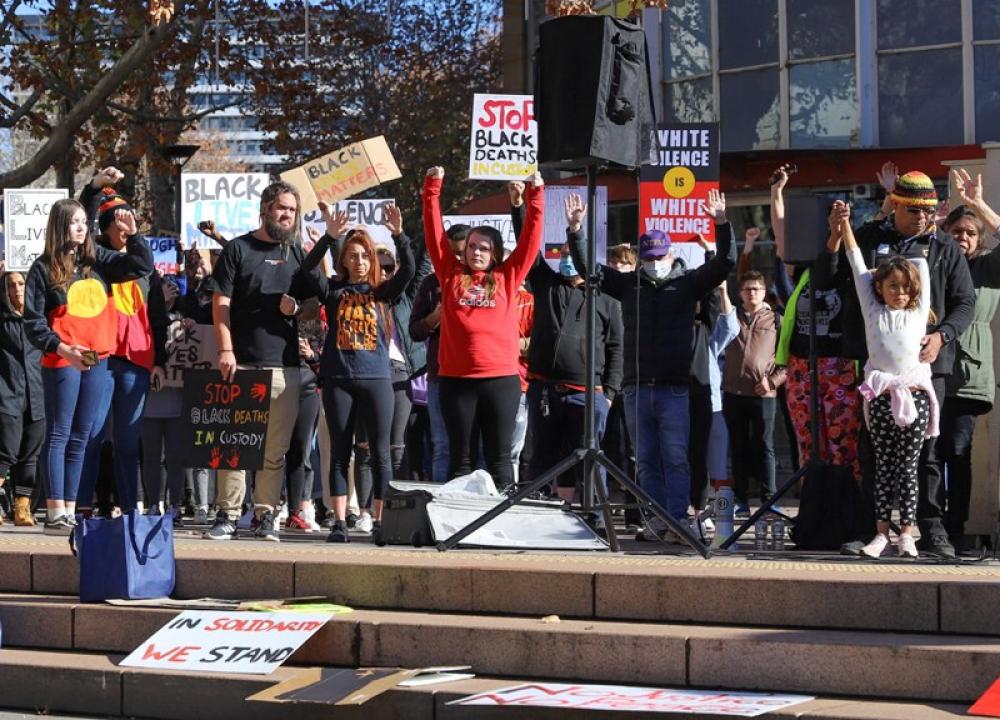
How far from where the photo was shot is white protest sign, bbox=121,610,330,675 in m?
8.34

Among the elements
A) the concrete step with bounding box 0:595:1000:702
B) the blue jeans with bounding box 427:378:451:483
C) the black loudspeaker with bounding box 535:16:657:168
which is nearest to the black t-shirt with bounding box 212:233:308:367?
the blue jeans with bounding box 427:378:451:483

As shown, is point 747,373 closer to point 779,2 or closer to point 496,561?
point 496,561

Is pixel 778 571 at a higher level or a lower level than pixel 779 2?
lower

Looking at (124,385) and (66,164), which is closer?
(124,385)

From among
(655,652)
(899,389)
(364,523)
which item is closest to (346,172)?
(364,523)

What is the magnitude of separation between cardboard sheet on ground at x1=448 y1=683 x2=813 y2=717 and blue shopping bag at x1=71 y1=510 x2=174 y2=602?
7.48ft

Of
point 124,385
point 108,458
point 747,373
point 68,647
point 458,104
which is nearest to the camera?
point 68,647

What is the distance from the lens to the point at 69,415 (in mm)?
11250

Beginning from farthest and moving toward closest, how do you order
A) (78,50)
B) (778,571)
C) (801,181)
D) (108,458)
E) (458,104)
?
(458,104), (78,50), (801,181), (108,458), (778,571)

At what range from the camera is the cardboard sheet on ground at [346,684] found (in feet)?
25.4

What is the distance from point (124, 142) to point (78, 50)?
16.4ft

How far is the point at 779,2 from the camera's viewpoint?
74.2 ft

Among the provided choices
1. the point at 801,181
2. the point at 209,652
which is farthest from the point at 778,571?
the point at 801,181

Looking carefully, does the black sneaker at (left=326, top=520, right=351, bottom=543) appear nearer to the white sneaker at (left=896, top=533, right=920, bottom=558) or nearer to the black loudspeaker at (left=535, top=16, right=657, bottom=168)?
the black loudspeaker at (left=535, top=16, right=657, bottom=168)
